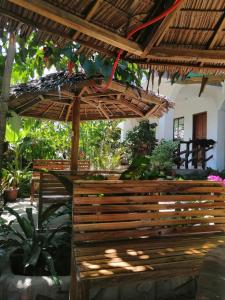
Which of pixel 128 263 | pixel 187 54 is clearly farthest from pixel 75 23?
pixel 128 263

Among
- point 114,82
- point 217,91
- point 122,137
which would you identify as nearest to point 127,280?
point 114,82

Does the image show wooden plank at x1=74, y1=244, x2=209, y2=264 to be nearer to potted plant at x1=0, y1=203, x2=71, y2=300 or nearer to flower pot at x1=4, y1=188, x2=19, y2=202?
potted plant at x1=0, y1=203, x2=71, y2=300

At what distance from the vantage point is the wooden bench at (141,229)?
252 centimetres

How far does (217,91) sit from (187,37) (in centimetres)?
967

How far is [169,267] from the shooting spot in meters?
2.56

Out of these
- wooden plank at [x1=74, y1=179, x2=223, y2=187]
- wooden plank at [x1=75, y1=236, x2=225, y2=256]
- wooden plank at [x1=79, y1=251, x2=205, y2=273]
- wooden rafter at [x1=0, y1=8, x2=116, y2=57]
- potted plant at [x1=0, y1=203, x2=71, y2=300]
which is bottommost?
potted plant at [x1=0, y1=203, x2=71, y2=300]

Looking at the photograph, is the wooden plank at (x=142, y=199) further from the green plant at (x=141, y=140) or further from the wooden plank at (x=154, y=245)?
the green plant at (x=141, y=140)

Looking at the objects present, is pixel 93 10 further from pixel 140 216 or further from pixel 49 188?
pixel 49 188

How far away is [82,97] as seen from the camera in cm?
630

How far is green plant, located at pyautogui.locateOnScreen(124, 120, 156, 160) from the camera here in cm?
1480

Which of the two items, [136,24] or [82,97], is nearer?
[136,24]

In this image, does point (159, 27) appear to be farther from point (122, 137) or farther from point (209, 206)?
point (122, 137)

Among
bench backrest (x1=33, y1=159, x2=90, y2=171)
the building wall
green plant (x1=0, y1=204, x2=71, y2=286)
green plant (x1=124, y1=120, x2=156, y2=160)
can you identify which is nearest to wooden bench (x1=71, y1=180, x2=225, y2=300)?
green plant (x1=0, y1=204, x2=71, y2=286)

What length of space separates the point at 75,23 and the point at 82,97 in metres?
4.18
